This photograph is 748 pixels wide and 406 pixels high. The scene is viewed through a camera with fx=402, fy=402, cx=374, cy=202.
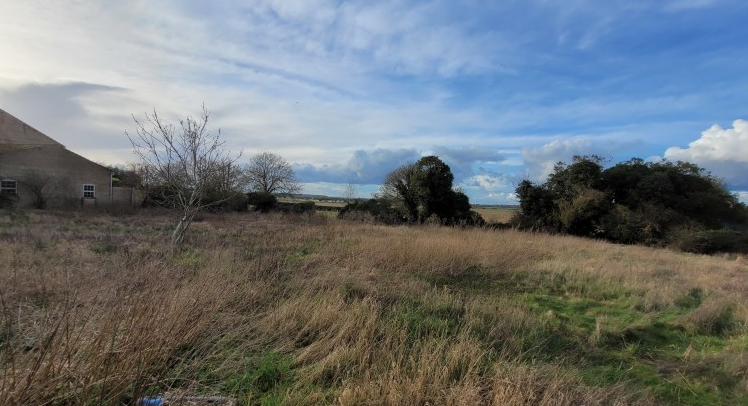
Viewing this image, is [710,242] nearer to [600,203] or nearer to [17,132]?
[600,203]

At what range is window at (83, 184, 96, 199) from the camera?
3288cm

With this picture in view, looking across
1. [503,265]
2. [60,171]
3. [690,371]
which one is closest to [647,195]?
[503,265]

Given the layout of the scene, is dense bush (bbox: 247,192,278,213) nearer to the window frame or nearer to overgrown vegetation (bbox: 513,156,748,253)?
the window frame

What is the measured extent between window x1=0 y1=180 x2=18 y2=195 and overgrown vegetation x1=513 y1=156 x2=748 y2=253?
3645 centimetres

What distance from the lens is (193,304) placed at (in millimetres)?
4270

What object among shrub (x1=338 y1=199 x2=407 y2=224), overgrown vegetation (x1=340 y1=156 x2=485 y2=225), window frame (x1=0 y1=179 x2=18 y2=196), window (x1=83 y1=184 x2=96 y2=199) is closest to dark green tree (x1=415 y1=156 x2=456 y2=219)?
overgrown vegetation (x1=340 y1=156 x2=485 y2=225)

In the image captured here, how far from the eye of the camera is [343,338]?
175 inches

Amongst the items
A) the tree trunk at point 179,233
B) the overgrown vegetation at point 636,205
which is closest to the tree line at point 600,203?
the overgrown vegetation at point 636,205

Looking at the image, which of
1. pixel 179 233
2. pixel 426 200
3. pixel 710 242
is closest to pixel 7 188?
pixel 179 233

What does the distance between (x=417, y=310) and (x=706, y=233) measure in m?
27.0

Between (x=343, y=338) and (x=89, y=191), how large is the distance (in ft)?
121

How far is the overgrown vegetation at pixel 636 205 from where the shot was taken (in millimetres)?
26094

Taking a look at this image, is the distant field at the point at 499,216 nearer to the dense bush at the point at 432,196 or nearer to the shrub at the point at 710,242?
the dense bush at the point at 432,196

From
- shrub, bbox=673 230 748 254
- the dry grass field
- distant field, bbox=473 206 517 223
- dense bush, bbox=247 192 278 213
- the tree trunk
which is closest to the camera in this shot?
the dry grass field
